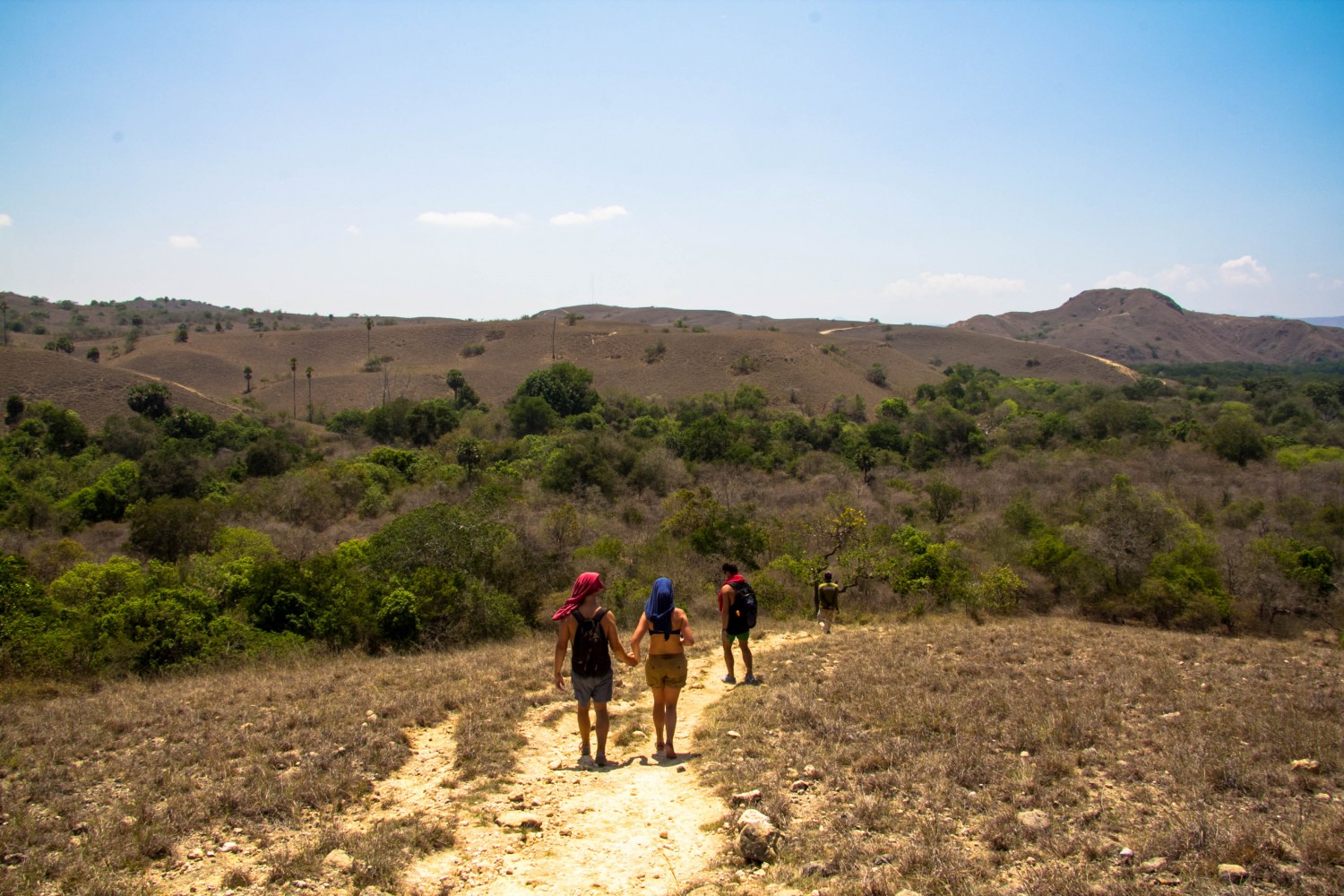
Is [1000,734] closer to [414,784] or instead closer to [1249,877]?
[1249,877]

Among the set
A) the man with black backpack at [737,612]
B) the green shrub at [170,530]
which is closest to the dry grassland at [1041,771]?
the man with black backpack at [737,612]

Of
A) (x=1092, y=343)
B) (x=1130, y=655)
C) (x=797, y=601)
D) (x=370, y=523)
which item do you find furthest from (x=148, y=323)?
(x=1092, y=343)

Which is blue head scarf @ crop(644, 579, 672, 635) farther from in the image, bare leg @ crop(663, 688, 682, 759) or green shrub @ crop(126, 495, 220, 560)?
green shrub @ crop(126, 495, 220, 560)

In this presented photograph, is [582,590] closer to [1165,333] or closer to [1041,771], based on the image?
[1041,771]

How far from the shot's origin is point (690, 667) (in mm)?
10445

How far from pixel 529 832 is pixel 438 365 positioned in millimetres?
77559

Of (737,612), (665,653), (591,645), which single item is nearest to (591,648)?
(591,645)

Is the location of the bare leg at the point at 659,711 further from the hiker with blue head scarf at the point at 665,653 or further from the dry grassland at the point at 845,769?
the dry grassland at the point at 845,769

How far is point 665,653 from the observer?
695 cm

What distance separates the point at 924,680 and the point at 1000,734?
6.42 feet

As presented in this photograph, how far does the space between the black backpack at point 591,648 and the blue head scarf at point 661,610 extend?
1.51ft

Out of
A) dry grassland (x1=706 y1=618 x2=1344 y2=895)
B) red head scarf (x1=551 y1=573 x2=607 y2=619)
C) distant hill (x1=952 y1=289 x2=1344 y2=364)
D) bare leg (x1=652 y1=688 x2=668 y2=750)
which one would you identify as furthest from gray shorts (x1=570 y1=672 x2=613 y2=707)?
distant hill (x1=952 y1=289 x2=1344 y2=364)

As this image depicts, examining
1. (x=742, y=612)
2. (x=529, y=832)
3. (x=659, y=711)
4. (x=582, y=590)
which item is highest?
(x=582, y=590)

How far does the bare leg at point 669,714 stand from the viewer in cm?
698
